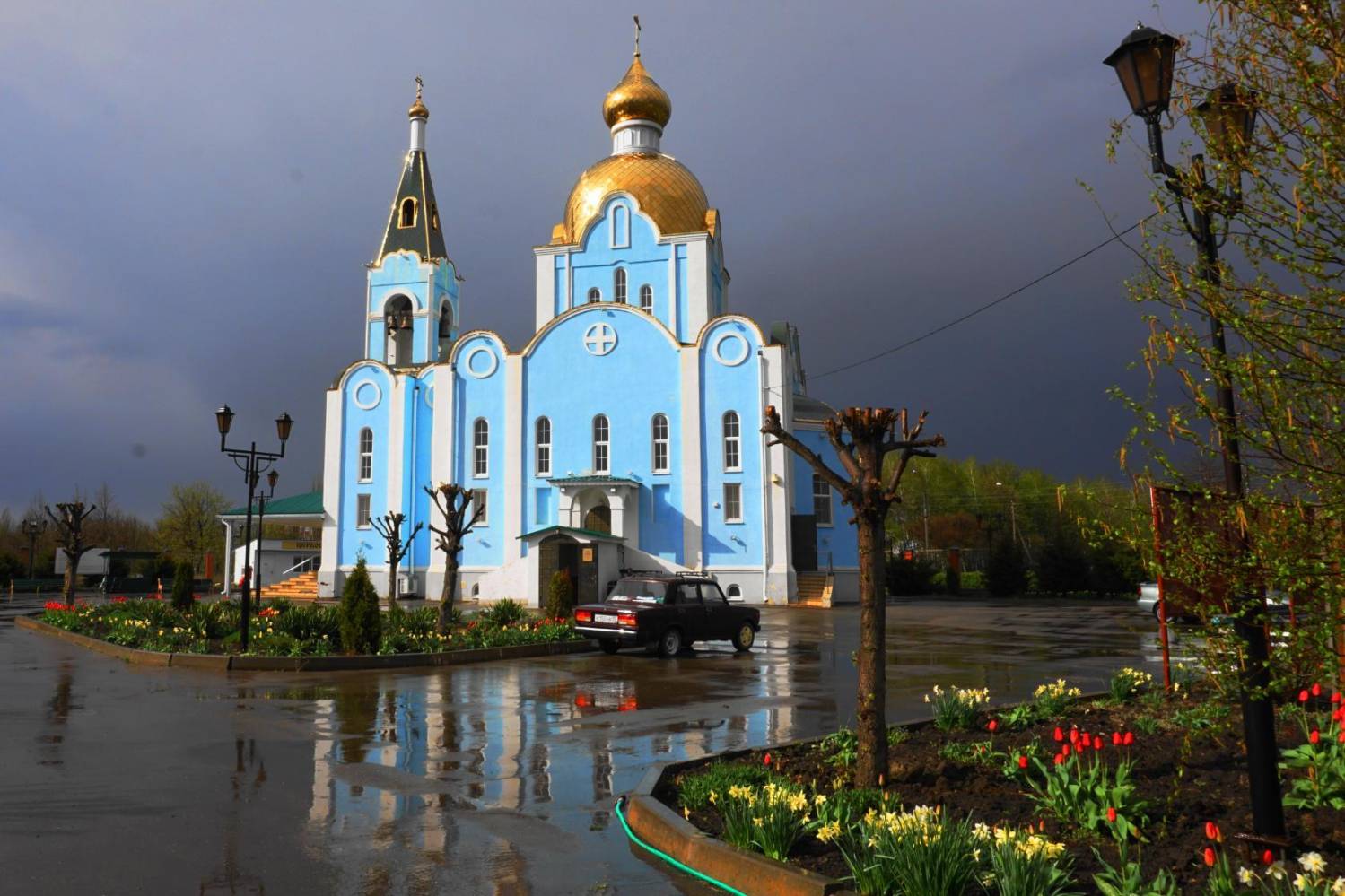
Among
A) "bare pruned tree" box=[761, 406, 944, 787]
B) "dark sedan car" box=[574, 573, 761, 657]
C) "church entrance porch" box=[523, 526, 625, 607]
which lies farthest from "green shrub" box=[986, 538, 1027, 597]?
"bare pruned tree" box=[761, 406, 944, 787]

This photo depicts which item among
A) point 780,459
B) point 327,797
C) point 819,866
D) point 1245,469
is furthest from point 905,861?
point 780,459

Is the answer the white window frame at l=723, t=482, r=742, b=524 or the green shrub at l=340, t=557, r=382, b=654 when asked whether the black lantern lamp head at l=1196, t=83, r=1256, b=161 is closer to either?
the green shrub at l=340, t=557, r=382, b=654

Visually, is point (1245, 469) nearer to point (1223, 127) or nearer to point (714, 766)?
point (1223, 127)

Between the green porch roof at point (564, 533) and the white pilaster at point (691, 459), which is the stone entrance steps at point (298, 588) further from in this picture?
the white pilaster at point (691, 459)

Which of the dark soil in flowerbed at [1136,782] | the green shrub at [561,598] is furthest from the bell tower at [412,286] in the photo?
the dark soil in flowerbed at [1136,782]

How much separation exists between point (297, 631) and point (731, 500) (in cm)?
2003

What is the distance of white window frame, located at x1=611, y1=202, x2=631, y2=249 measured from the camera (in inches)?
1576

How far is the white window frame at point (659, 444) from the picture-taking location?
35.5m

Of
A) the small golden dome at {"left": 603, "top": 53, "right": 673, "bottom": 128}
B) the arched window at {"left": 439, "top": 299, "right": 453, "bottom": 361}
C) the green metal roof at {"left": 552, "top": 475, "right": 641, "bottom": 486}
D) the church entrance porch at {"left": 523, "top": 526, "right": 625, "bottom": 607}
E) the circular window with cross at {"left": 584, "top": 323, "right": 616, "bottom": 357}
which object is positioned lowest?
the church entrance porch at {"left": 523, "top": 526, "right": 625, "bottom": 607}

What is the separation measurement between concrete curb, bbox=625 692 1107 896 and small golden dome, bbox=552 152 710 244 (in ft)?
116

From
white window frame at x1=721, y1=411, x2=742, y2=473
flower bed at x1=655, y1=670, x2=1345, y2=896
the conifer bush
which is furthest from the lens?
white window frame at x1=721, y1=411, x2=742, y2=473

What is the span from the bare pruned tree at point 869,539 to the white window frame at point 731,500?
27931mm

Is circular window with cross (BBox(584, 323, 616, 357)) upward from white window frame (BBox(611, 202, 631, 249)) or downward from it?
downward

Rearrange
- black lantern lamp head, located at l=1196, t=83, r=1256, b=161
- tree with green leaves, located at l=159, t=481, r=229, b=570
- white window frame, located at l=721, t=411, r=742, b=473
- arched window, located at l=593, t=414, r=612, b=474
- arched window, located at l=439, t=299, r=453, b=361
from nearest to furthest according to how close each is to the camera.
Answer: black lantern lamp head, located at l=1196, t=83, r=1256, b=161 < white window frame, located at l=721, t=411, r=742, b=473 < arched window, located at l=593, t=414, r=612, b=474 < arched window, located at l=439, t=299, r=453, b=361 < tree with green leaves, located at l=159, t=481, r=229, b=570
